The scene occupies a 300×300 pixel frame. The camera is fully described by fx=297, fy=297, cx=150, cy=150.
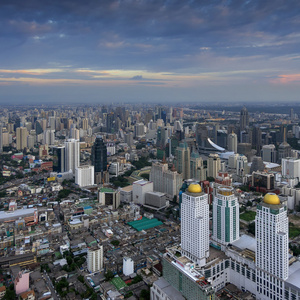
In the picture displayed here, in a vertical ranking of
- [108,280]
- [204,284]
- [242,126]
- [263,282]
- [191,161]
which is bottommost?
[108,280]

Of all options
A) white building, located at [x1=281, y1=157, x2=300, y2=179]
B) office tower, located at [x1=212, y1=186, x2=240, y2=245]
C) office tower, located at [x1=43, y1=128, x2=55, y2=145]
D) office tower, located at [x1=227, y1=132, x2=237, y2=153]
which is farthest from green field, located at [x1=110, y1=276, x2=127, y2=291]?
office tower, located at [x1=43, y1=128, x2=55, y2=145]

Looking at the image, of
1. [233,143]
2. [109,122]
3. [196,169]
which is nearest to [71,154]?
[196,169]

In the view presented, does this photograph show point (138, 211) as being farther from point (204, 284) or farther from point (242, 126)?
point (242, 126)

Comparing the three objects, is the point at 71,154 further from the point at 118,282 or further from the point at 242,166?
the point at 118,282

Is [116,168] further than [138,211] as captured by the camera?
Yes

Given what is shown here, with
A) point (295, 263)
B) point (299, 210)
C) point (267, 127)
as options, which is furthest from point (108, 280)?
point (267, 127)

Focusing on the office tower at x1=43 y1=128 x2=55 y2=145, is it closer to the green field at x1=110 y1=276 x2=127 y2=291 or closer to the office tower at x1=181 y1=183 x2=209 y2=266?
the green field at x1=110 y1=276 x2=127 y2=291

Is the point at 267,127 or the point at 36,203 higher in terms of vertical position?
the point at 267,127
